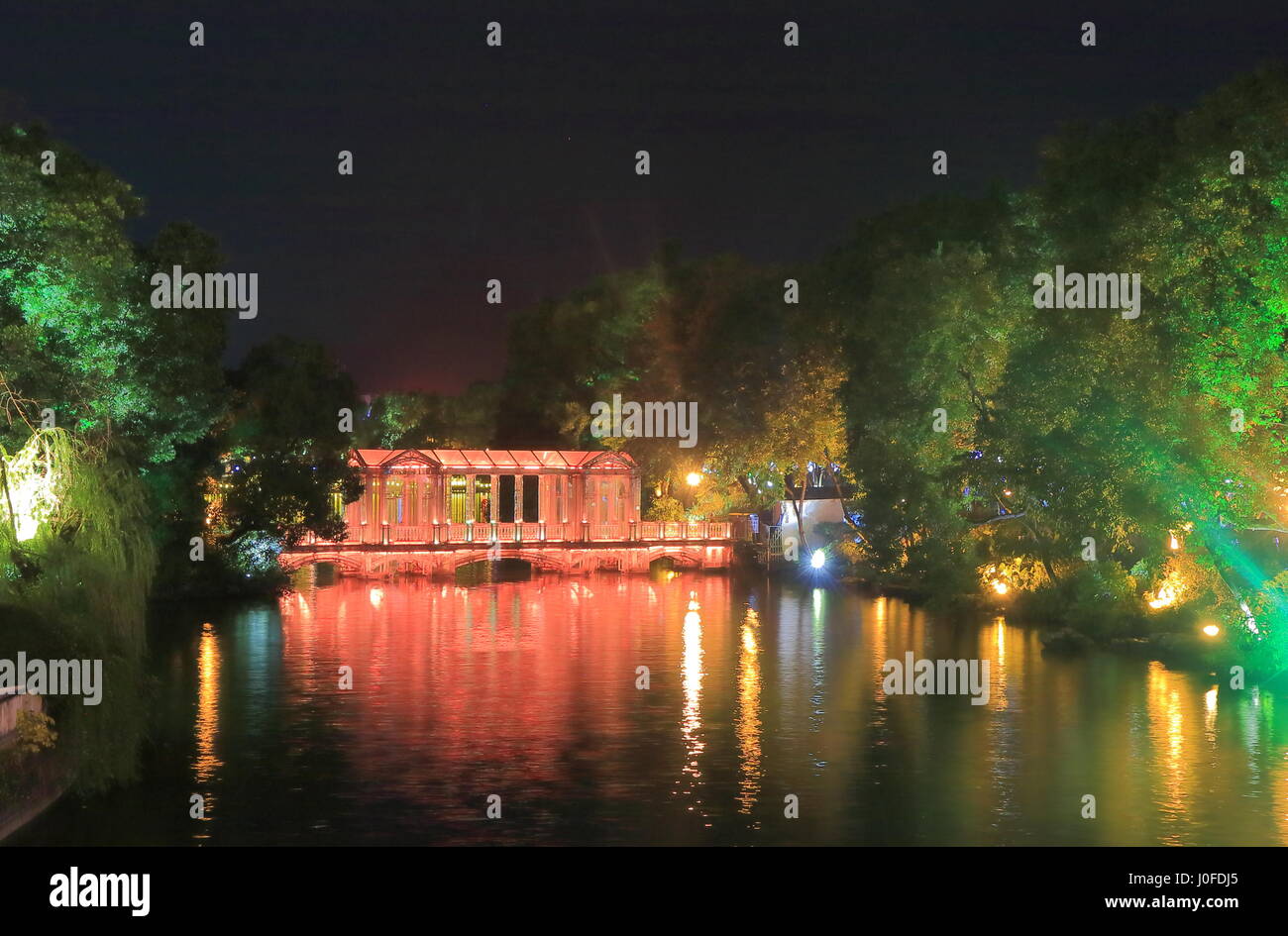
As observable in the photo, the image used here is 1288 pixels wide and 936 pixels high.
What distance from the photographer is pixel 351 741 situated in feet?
84.8

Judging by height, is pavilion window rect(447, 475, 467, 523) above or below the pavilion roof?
below

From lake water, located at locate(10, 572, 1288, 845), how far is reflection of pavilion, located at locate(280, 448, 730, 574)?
22546 mm

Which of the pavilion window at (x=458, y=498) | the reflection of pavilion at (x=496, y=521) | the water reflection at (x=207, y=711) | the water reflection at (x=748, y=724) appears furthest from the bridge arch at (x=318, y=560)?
the water reflection at (x=748, y=724)

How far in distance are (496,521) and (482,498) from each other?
3073mm

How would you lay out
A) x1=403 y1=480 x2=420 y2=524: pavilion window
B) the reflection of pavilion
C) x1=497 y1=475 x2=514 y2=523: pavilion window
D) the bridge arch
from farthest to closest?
x1=497 y1=475 x2=514 y2=523: pavilion window < x1=403 y1=480 x2=420 y2=524: pavilion window < the reflection of pavilion < the bridge arch

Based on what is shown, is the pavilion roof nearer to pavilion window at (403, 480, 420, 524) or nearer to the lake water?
pavilion window at (403, 480, 420, 524)

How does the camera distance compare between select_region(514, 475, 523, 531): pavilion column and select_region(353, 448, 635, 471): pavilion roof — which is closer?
select_region(353, 448, 635, 471): pavilion roof

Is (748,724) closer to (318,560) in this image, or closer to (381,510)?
(318,560)

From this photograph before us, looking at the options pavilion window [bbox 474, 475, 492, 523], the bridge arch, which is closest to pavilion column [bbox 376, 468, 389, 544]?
the bridge arch

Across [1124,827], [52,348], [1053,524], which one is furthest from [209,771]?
[1053,524]

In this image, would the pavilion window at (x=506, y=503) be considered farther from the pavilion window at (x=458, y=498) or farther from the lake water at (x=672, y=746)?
the lake water at (x=672, y=746)

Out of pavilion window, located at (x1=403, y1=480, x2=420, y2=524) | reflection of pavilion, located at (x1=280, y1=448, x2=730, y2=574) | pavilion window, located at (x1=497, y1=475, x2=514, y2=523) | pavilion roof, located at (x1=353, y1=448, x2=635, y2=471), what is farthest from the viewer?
pavilion window, located at (x1=497, y1=475, x2=514, y2=523)

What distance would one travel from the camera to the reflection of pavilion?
2591 inches
